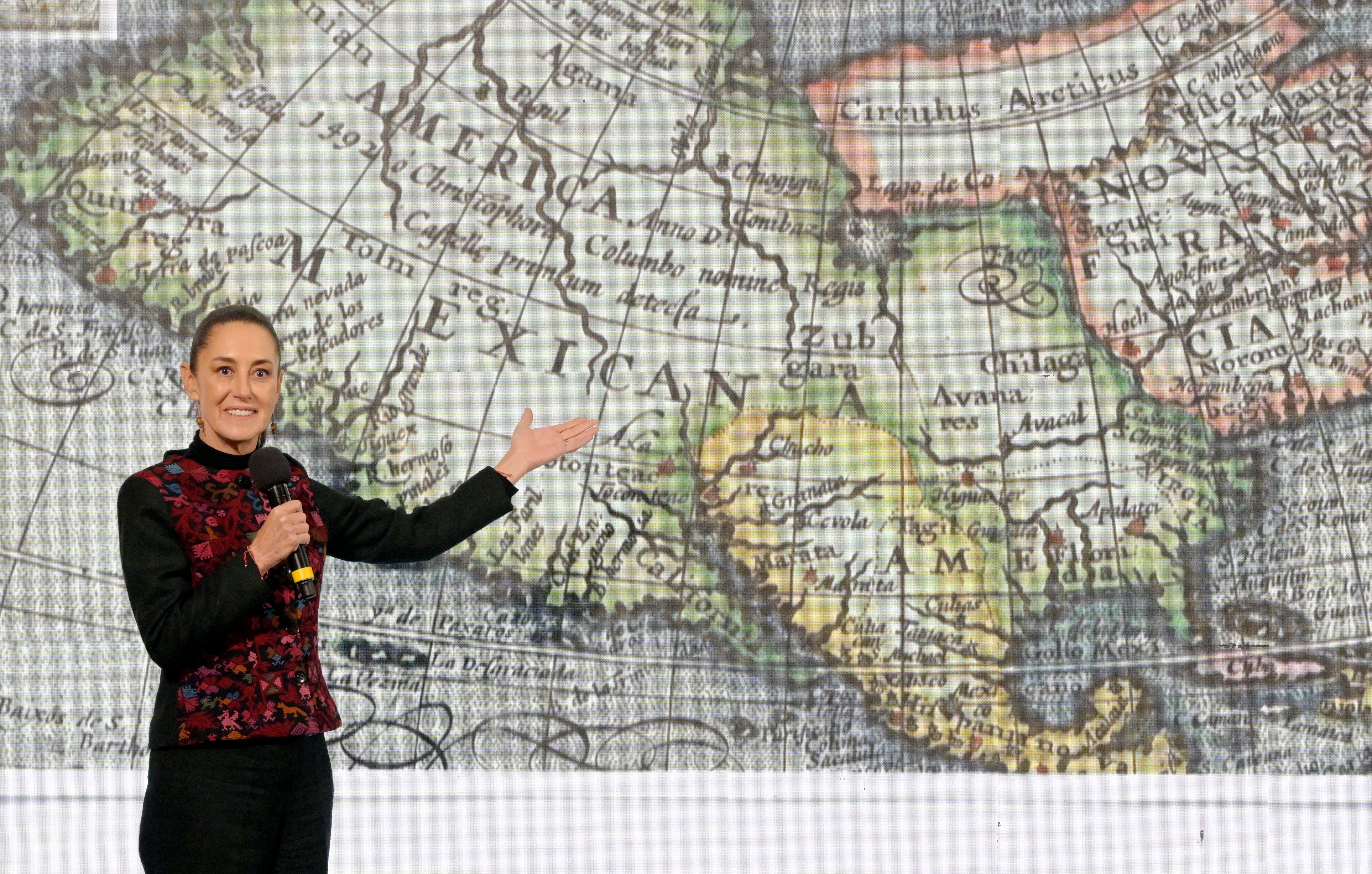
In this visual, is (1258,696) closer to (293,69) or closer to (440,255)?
(440,255)

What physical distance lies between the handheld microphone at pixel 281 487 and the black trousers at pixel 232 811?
172 millimetres

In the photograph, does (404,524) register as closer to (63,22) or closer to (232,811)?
(232,811)

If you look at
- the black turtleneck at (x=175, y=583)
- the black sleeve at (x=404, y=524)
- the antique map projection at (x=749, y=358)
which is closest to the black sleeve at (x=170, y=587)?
the black turtleneck at (x=175, y=583)

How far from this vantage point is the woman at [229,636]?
139cm

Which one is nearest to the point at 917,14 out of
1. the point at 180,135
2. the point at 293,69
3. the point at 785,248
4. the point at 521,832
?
the point at 785,248

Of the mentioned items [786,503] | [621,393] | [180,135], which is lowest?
[786,503]

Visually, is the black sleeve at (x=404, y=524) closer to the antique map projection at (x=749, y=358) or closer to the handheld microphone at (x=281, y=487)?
the handheld microphone at (x=281, y=487)

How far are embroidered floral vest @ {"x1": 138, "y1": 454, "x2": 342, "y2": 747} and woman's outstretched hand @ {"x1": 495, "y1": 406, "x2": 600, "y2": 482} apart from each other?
0.28 m

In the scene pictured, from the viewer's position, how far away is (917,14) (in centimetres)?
246

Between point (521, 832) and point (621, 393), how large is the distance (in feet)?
2.56

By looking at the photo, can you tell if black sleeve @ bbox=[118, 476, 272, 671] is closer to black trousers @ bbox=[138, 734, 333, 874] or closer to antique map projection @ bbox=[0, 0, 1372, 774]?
black trousers @ bbox=[138, 734, 333, 874]

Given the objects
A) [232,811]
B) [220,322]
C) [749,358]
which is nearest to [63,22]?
[220,322]

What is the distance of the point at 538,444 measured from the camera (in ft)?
5.76

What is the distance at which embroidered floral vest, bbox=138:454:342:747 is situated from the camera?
4.66ft
